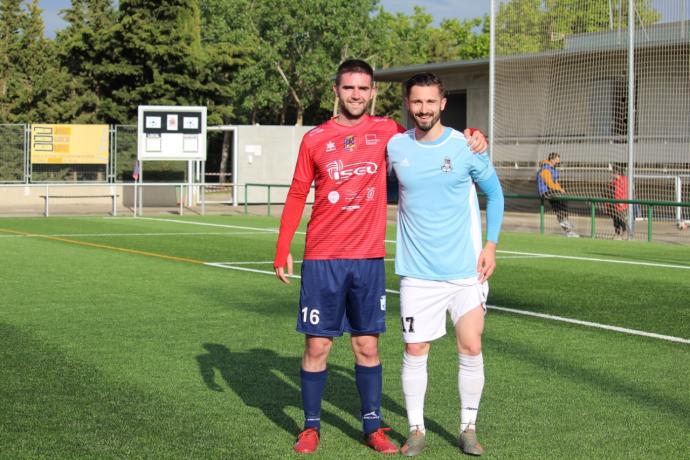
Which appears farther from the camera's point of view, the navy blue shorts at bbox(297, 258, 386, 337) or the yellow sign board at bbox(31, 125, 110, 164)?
the yellow sign board at bbox(31, 125, 110, 164)

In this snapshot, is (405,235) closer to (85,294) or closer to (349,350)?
(349,350)

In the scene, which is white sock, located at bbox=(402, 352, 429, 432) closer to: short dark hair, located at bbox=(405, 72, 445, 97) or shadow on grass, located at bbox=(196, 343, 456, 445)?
shadow on grass, located at bbox=(196, 343, 456, 445)

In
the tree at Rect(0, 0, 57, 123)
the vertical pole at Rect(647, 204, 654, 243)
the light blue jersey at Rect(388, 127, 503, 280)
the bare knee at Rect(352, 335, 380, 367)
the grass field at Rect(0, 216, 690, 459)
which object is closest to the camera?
the light blue jersey at Rect(388, 127, 503, 280)

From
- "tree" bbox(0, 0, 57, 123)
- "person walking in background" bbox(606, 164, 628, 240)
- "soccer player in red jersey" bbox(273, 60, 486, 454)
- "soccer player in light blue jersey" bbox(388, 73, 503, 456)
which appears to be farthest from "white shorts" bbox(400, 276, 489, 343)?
"tree" bbox(0, 0, 57, 123)

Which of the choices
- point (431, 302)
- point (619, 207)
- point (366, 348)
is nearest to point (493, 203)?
point (431, 302)

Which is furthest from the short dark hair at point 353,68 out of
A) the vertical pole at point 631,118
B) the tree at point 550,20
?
the tree at point 550,20

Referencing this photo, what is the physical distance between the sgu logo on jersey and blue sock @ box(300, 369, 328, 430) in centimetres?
104

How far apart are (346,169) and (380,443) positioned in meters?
1.39

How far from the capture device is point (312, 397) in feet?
19.0

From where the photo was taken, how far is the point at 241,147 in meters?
41.2

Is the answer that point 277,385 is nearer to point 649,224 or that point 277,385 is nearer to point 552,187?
point 649,224

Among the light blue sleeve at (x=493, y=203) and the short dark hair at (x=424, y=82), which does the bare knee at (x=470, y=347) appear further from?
the short dark hair at (x=424, y=82)

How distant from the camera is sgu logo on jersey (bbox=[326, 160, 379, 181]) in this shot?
5.63m

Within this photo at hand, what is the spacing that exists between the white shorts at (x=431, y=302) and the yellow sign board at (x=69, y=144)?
32.0 metres
